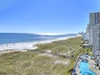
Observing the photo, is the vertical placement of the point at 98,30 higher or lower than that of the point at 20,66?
higher

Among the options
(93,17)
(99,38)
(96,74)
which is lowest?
(96,74)

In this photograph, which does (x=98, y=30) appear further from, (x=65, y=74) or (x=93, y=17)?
(x=93, y=17)

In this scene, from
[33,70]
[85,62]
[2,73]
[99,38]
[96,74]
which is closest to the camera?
[2,73]

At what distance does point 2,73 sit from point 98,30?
1502 inches

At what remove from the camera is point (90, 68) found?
4259 cm

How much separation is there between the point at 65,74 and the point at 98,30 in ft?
90.0

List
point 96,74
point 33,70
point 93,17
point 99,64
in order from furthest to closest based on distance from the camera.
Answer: point 93,17 → point 99,64 → point 33,70 → point 96,74

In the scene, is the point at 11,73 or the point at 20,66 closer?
the point at 11,73

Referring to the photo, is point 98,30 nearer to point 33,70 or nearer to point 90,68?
point 90,68

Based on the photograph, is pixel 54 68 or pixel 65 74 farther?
pixel 54 68

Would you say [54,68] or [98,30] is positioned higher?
[98,30]

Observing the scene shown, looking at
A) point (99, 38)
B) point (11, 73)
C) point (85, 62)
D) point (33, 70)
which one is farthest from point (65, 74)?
point (99, 38)

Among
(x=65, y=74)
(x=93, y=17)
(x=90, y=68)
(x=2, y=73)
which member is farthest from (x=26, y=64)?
(x=93, y=17)

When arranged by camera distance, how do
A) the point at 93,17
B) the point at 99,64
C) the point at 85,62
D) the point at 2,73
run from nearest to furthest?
the point at 2,73 < the point at 99,64 < the point at 85,62 < the point at 93,17
